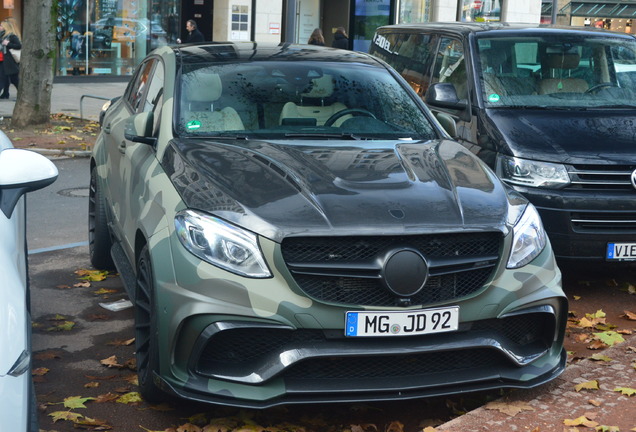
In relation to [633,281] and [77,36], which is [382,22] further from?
[633,281]

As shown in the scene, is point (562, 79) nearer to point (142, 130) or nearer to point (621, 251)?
point (621, 251)

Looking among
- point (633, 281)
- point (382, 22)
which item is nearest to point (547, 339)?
A: point (633, 281)

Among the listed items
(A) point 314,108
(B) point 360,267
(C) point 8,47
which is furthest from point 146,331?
(C) point 8,47

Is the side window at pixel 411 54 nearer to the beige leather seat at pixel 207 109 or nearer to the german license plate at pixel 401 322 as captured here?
the beige leather seat at pixel 207 109

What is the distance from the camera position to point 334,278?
14.2ft

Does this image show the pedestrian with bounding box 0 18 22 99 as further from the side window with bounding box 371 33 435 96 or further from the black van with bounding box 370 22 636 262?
the black van with bounding box 370 22 636 262

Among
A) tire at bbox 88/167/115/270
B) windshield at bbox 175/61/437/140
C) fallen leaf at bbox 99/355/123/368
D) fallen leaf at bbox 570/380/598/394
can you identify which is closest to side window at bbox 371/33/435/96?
windshield at bbox 175/61/437/140

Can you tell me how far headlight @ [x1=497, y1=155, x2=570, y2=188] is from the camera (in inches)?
271

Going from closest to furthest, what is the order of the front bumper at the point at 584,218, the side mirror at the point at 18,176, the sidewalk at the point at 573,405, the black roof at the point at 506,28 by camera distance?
the side mirror at the point at 18,176
the sidewalk at the point at 573,405
the front bumper at the point at 584,218
the black roof at the point at 506,28

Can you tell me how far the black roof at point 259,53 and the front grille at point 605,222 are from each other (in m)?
1.74

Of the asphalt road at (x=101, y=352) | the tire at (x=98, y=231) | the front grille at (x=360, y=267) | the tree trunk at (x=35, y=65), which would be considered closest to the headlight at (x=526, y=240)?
the front grille at (x=360, y=267)

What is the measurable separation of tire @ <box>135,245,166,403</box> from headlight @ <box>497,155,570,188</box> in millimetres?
3045

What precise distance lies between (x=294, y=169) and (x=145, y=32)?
76.0 ft

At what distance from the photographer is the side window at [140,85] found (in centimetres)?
675
